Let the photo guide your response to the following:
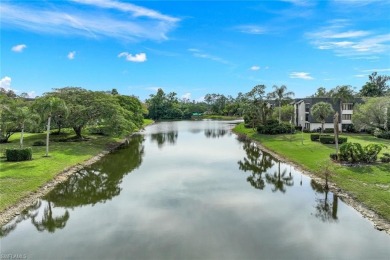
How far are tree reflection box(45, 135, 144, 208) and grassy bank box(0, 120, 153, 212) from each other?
1.62m

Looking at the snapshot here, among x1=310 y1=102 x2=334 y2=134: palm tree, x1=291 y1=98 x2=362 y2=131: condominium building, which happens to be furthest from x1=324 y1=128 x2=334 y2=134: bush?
x1=291 y1=98 x2=362 y2=131: condominium building

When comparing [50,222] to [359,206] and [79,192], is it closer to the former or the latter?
[79,192]

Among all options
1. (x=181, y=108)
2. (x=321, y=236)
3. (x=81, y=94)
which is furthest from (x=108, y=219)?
(x=181, y=108)

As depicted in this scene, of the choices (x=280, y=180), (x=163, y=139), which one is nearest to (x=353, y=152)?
(x=280, y=180)

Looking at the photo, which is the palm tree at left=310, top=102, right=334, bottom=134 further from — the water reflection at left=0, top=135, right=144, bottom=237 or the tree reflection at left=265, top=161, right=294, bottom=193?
the water reflection at left=0, top=135, right=144, bottom=237

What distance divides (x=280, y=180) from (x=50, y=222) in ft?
64.8

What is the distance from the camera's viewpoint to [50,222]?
18422 mm

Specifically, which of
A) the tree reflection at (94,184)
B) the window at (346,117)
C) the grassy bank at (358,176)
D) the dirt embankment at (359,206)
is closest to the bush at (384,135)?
the window at (346,117)

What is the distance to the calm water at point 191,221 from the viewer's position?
1458 centimetres

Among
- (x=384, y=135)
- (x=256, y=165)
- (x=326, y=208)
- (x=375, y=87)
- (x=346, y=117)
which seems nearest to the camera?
(x=326, y=208)

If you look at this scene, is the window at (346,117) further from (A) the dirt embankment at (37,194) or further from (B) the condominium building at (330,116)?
(A) the dirt embankment at (37,194)

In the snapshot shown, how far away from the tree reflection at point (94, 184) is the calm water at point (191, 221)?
3.3 inches

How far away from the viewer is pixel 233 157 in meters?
41.1

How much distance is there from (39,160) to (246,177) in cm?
2088
